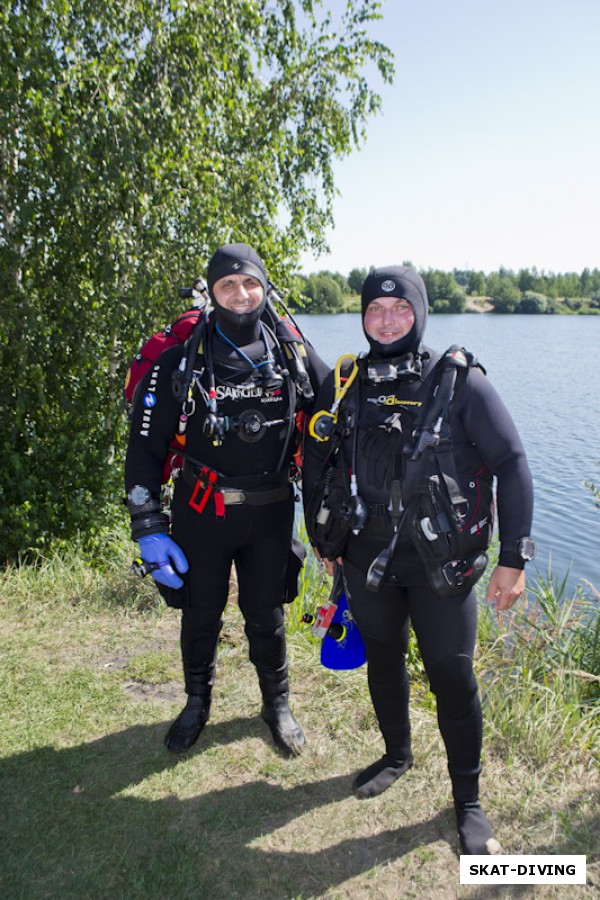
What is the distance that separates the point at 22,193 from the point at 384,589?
4.37 metres

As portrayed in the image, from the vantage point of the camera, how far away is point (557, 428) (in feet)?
51.5

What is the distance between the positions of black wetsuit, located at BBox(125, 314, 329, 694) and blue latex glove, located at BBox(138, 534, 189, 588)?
0.08m

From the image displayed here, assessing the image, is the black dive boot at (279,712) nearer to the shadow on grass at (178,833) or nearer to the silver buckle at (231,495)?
the shadow on grass at (178,833)

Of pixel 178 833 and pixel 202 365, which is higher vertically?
pixel 202 365

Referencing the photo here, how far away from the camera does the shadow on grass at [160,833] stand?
2480 millimetres

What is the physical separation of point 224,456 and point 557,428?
1438 centimetres

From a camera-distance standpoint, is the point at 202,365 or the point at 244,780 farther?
the point at 244,780

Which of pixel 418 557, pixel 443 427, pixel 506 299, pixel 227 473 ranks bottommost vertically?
pixel 418 557

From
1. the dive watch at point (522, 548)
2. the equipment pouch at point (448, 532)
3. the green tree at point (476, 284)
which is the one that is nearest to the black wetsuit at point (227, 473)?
the equipment pouch at point (448, 532)

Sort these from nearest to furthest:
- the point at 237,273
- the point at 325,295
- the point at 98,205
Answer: the point at 237,273
the point at 98,205
the point at 325,295

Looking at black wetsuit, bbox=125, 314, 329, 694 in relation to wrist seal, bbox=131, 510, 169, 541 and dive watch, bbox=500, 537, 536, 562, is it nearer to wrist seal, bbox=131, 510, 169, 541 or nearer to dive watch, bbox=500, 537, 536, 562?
wrist seal, bbox=131, 510, 169, 541

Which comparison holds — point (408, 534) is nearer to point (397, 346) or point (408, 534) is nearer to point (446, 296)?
point (397, 346)

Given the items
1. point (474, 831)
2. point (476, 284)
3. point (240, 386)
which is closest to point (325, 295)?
point (476, 284)

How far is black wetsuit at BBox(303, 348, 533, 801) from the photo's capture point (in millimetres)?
2393
